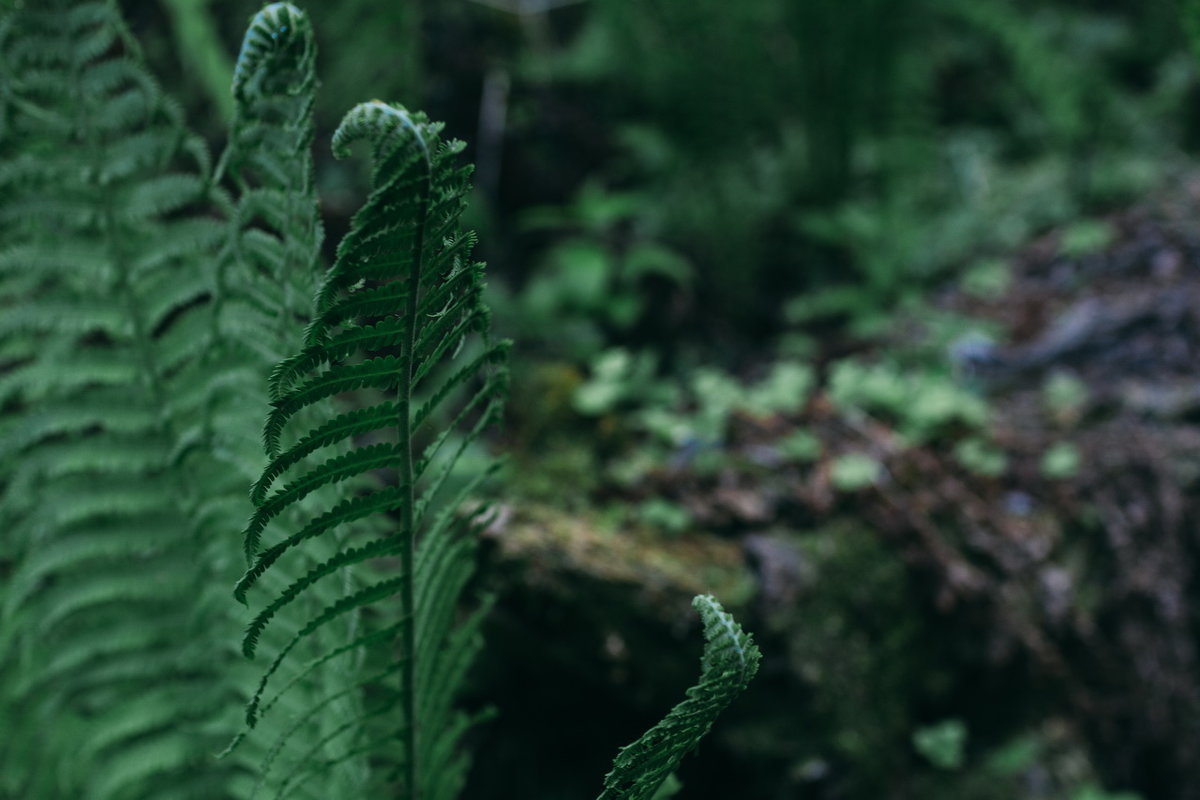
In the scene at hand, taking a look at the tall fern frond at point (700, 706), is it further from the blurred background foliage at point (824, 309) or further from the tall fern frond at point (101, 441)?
the blurred background foliage at point (824, 309)

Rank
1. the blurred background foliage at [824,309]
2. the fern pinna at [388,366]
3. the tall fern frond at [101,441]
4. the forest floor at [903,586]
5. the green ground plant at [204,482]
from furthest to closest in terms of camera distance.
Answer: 1. the blurred background foliage at [824,309]
2. the forest floor at [903,586]
3. the tall fern frond at [101,441]
4. the green ground plant at [204,482]
5. the fern pinna at [388,366]

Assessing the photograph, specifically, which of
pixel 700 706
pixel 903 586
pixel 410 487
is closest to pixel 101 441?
pixel 410 487

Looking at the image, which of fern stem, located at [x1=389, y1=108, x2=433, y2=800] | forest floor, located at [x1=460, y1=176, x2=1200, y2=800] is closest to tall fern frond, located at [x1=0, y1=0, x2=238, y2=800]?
fern stem, located at [x1=389, y1=108, x2=433, y2=800]

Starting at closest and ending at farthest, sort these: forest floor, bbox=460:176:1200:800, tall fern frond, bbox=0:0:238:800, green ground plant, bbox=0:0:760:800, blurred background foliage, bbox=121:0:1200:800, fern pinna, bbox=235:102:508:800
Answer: fern pinna, bbox=235:102:508:800
green ground plant, bbox=0:0:760:800
tall fern frond, bbox=0:0:238:800
forest floor, bbox=460:176:1200:800
blurred background foliage, bbox=121:0:1200:800

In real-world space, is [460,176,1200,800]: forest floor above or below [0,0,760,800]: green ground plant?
below

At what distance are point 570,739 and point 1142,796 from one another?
4.89ft

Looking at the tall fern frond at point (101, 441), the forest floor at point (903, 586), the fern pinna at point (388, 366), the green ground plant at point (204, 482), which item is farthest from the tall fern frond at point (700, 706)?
the forest floor at point (903, 586)

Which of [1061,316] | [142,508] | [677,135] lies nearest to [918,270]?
[1061,316]

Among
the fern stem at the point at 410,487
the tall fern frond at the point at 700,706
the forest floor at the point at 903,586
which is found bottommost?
the forest floor at the point at 903,586

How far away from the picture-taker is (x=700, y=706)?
29.6 inches

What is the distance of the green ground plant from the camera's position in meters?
0.83

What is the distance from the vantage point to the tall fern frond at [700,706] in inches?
29.0

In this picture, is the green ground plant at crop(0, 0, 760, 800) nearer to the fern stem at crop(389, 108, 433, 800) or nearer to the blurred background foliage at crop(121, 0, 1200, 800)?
the fern stem at crop(389, 108, 433, 800)

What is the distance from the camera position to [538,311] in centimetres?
289
